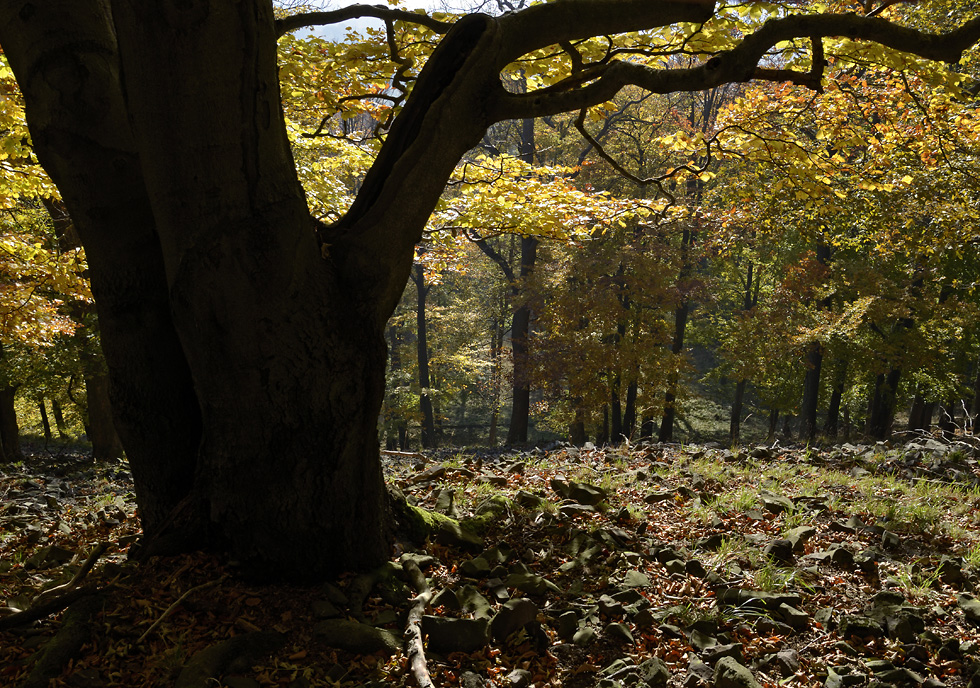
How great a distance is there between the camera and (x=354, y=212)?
3166 mm

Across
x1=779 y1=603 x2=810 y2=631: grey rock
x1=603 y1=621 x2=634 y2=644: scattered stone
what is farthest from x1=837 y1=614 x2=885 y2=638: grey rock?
x1=603 y1=621 x2=634 y2=644: scattered stone

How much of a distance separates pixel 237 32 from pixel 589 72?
1980mm

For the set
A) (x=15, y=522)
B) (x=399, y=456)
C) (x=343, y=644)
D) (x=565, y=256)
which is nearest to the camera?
(x=343, y=644)

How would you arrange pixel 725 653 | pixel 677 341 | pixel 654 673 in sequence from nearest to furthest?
pixel 654 673 < pixel 725 653 < pixel 677 341

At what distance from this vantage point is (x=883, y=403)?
57.3 feet

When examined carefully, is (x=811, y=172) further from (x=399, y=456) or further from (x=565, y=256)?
(x=565, y=256)

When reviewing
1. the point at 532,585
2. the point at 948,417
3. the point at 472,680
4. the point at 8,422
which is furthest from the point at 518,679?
the point at 8,422

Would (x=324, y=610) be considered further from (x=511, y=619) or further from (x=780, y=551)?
(x=780, y=551)

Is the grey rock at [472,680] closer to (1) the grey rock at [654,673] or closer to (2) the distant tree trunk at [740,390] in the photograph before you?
(1) the grey rock at [654,673]

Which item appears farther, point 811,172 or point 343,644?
point 811,172

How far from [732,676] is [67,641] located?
2886mm

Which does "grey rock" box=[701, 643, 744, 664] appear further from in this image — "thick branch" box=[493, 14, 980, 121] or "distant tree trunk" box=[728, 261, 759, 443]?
"distant tree trunk" box=[728, 261, 759, 443]

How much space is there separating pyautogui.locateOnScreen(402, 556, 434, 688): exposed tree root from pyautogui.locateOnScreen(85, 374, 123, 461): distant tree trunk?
31.0 feet

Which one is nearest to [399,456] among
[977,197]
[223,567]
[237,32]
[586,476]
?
[586,476]
